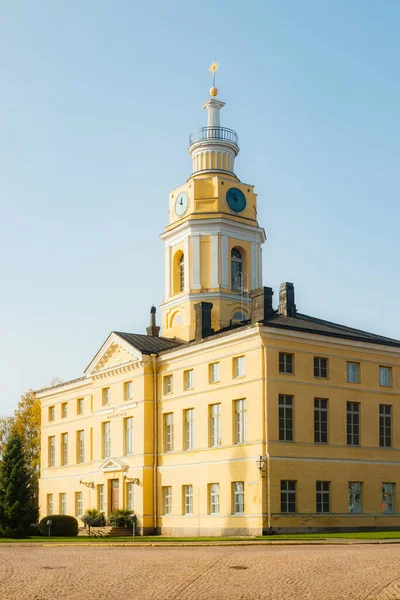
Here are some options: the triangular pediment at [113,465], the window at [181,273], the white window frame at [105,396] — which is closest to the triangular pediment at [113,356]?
the white window frame at [105,396]

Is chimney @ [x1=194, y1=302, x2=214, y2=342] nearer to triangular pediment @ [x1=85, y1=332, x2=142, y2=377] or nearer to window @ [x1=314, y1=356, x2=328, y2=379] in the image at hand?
triangular pediment @ [x1=85, y1=332, x2=142, y2=377]

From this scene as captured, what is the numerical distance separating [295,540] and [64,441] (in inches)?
1263

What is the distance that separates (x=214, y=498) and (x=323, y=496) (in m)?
5.86

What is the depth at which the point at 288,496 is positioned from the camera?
44344 mm

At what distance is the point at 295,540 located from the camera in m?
35.7

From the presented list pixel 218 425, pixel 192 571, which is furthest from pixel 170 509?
pixel 192 571

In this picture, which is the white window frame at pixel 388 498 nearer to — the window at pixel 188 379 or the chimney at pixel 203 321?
the window at pixel 188 379

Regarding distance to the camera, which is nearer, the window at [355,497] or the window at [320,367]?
the window at [355,497]

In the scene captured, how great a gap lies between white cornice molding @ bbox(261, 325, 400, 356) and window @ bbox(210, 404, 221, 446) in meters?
5.81

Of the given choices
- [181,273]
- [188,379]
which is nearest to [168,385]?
[188,379]

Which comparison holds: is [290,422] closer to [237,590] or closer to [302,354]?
[302,354]

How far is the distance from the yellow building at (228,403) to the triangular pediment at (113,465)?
0.29 feet

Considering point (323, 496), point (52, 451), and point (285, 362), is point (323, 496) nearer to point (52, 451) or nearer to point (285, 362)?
point (285, 362)

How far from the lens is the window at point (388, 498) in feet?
157
